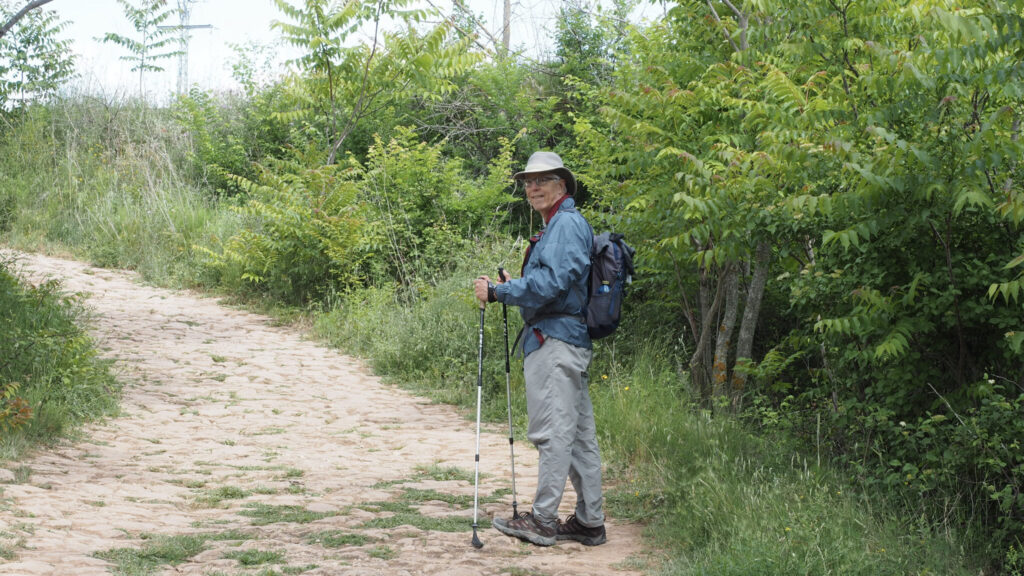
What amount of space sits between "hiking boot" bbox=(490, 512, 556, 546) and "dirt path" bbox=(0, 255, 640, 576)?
6 centimetres

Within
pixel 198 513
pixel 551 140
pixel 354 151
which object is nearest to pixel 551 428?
pixel 198 513

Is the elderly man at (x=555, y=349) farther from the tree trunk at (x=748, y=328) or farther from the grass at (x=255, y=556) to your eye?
the tree trunk at (x=748, y=328)

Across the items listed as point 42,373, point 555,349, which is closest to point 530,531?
point 555,349

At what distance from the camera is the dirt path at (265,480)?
4.84 meters

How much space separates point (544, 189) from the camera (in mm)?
5266

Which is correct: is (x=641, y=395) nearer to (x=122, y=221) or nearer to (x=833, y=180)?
(x=833, y=180)

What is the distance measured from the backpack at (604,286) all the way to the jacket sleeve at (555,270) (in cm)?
8

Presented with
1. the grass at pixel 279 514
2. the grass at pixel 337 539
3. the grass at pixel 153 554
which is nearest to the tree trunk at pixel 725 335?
the grass at pixel 279 514

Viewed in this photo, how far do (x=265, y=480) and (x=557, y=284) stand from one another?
10.0 ft

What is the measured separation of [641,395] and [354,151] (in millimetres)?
12399

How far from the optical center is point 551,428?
5.04 metres

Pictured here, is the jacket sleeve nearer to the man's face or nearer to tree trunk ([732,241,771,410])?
the man's face

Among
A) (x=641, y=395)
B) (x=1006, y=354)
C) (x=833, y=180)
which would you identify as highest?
(x=833, y=180)

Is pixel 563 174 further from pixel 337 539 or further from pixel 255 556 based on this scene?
pixel 255 556
